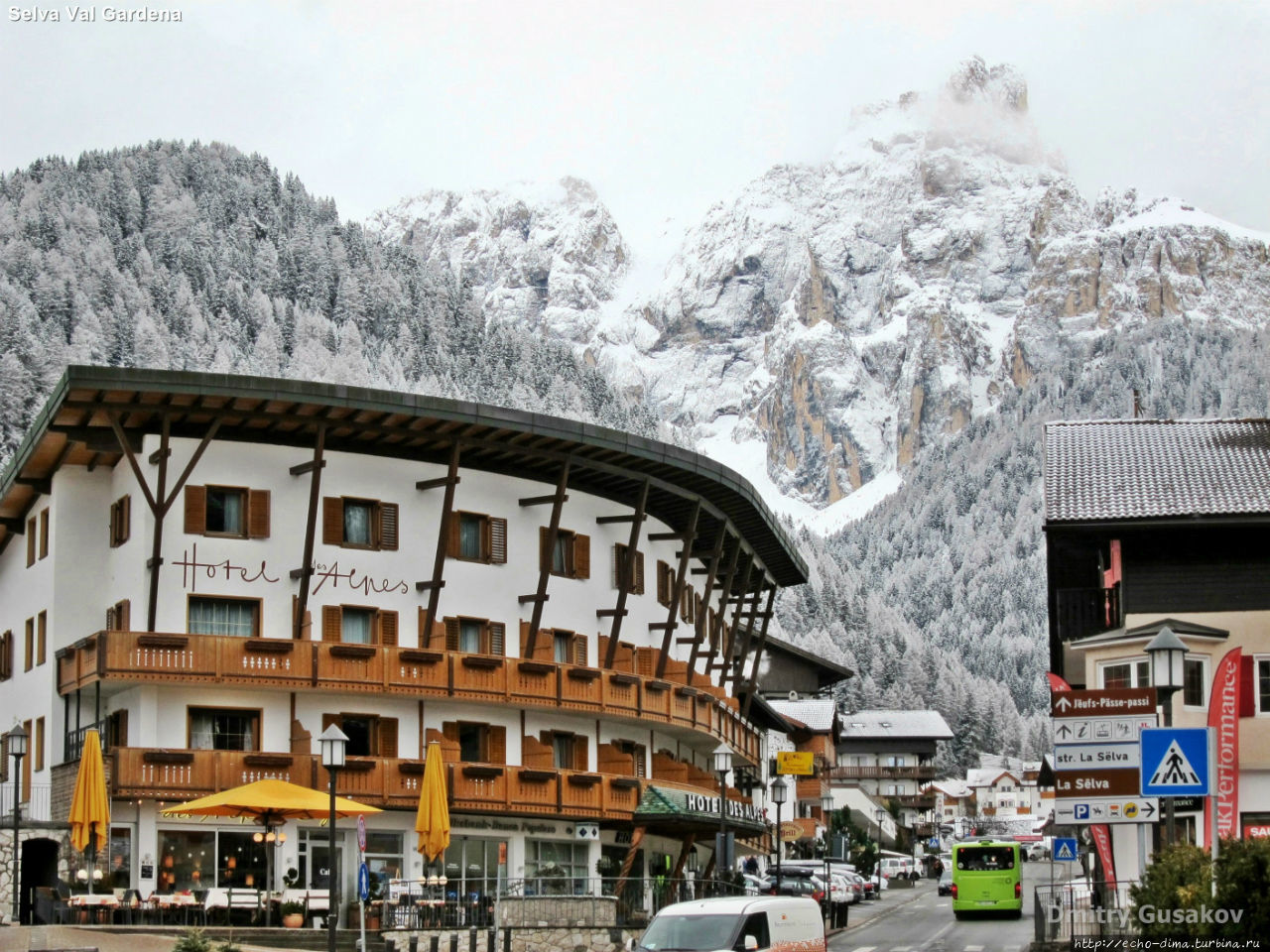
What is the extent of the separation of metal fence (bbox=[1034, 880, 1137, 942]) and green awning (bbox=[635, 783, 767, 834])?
1340 cm

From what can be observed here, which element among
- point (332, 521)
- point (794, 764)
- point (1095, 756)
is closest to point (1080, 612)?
point (794, 764)

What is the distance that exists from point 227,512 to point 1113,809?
28605 millimetres

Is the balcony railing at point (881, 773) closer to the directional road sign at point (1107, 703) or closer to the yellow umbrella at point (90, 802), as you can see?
the yellow umbrella at point (90, 802)

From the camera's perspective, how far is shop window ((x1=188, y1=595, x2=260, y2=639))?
163 ft

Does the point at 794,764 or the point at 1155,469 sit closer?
the point at 1155,469

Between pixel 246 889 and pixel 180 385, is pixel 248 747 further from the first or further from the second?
pixel 180 385

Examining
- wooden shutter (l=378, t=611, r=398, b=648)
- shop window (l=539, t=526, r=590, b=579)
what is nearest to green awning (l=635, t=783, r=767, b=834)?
shop window (l=539, t=526, r=590, b=579)

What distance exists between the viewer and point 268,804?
40531mm

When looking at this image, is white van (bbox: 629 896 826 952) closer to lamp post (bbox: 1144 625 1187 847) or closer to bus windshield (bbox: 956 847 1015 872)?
lamp post (bbox: 1144 625 1187 847)

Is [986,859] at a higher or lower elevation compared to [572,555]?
lower

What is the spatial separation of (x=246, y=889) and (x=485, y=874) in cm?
1035

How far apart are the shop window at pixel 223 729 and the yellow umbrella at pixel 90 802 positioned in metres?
8.12

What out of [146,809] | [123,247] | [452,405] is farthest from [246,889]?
[123,247]

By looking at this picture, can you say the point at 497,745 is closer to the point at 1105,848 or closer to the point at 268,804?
the point at 268,804
